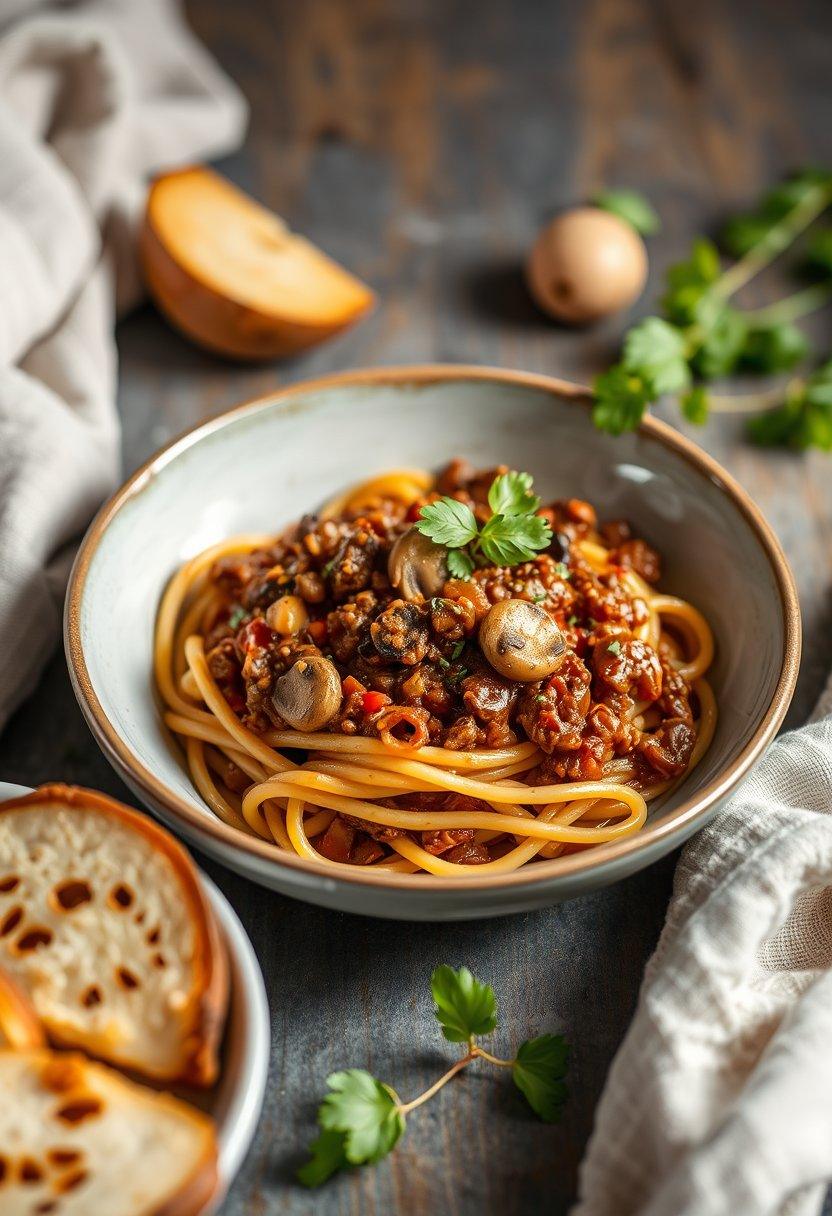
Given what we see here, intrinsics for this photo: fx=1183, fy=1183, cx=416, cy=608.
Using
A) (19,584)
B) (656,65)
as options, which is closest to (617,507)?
(19,584)

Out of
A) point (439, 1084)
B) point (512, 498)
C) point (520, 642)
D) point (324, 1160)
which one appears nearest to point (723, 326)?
point (512, 498)

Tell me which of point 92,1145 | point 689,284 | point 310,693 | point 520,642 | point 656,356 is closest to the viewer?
point 92,1145

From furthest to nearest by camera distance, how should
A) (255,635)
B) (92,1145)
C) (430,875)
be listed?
1. (255,635)
2. (430,875)
3. (92,1145)

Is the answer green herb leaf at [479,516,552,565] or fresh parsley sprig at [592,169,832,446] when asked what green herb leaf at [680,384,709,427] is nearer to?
fresh parsley sprig at [592,169,832,446]

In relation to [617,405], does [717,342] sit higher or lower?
lower

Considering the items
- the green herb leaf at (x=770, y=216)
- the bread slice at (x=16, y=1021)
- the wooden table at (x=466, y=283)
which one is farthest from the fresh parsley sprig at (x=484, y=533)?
the green herb leaf at (x=770, y=216)

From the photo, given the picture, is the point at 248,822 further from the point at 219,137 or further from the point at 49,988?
the point at 219,137

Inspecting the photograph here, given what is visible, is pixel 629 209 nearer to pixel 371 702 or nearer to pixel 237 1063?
pixel 371 702
